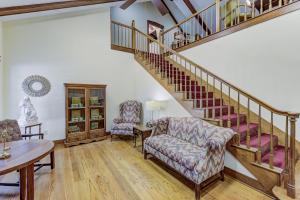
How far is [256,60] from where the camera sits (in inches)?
131

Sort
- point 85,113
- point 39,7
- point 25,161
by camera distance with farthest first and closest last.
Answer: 1. point 85,113
2. point 39,7
3. point 25,161

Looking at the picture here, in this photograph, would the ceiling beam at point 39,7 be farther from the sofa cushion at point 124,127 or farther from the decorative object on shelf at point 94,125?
the sofa cushion at point 124,127

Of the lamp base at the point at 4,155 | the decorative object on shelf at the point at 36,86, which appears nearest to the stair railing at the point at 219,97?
the decorative object on shelf at the point at 36,86

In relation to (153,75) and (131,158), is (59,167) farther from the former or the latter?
(153,75)

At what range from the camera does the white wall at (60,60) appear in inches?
149

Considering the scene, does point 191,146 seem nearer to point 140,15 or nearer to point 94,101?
point 94,101

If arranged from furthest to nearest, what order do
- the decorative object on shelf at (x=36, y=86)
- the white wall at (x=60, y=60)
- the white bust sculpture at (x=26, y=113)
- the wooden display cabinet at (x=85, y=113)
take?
the wooden display cabinet at (x=85, y=113) → the decorative object on shelf at (x=36, y=86) → the white wall at (x=60, y=60) → the white bust sculpture at (x=26, y=113)

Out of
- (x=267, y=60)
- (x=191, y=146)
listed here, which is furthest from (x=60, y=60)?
(x=267, y=60)

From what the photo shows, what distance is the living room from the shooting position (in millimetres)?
2332

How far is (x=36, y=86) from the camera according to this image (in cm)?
401

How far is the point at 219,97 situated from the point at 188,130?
5.26ft

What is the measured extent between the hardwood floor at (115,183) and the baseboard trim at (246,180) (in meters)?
0.07

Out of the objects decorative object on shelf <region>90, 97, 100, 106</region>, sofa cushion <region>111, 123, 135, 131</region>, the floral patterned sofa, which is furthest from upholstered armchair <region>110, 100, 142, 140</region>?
the floral patterned sofa

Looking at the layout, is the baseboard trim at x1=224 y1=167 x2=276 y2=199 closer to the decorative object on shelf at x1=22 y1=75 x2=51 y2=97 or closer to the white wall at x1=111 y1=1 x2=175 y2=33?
the decorative object on shelf at x1=22 y1=75 x2=51 y2=97
